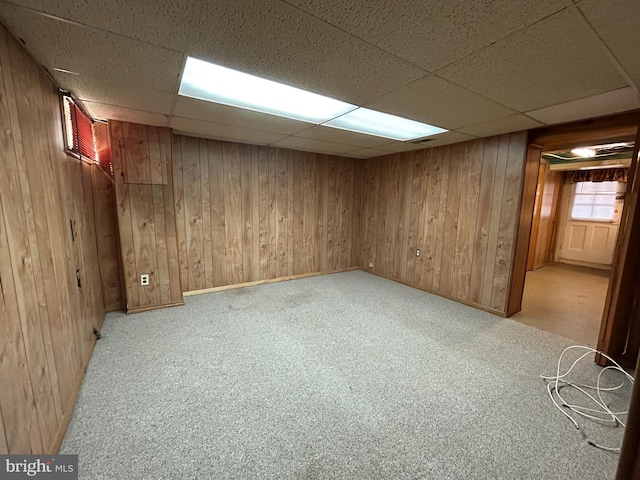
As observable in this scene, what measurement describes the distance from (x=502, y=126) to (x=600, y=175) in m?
4.94

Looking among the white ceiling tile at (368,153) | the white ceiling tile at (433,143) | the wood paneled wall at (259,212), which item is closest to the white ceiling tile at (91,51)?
the wood paneled wall at (259,212)

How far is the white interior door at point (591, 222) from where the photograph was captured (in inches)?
221

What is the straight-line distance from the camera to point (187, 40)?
1336 mm

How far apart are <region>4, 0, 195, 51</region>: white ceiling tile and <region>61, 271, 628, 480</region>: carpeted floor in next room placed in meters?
2.08

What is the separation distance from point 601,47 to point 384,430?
2.32 meters

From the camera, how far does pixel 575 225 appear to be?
6.05 m

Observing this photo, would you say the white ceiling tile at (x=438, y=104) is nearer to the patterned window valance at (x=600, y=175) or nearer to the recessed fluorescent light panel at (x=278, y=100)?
the recessed fluorescent light panel at (x=278, y=100)

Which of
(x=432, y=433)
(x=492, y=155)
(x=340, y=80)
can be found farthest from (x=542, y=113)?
(x=432, y=433)

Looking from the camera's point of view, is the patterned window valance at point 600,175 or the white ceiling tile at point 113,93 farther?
the patterned window valance at point 600,175

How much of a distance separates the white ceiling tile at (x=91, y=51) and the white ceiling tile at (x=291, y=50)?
0.91 ft

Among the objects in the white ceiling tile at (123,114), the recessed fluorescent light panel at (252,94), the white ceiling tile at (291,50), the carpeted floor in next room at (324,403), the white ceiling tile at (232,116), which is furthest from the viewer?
the white ceiling tile at (123,114)

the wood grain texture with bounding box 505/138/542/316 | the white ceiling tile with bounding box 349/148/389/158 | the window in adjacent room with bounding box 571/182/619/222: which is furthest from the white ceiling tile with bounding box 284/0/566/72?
the window in adjacent room with bounding box 571/182/619/222

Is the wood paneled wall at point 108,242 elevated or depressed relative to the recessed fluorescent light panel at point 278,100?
depressed

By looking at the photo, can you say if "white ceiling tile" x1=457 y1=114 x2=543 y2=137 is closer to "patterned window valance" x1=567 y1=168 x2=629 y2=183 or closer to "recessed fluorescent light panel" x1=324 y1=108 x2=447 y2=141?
"recessed fluorescent light panel" x1=324 y1=108 x2=447 y2=141
